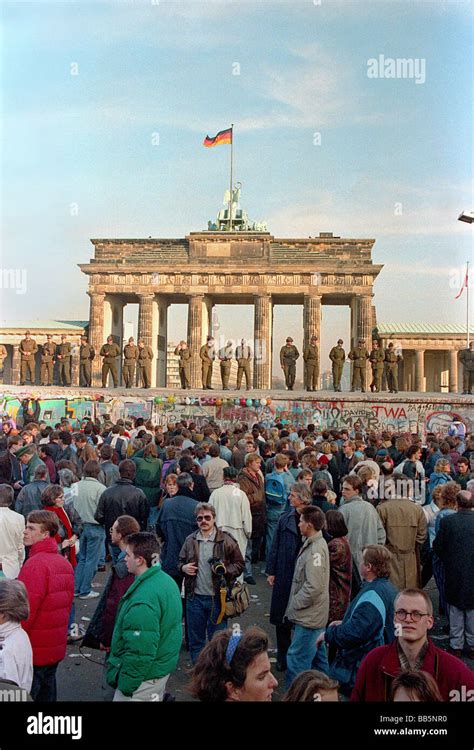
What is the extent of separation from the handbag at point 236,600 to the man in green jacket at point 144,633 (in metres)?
1.65

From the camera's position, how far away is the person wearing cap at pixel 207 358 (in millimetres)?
28531

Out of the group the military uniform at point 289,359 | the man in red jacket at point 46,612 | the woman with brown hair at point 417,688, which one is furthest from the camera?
the military uniform at point 289,359

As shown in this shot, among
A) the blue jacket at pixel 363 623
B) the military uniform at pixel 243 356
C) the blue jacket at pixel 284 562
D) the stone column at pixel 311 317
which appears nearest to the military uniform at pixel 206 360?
the military uniform at pixel 243 356

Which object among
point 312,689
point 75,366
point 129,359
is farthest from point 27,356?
point 312,689

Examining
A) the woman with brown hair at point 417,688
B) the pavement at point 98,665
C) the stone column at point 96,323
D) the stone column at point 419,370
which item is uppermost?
the stone column at point 96,323

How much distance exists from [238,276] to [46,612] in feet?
130

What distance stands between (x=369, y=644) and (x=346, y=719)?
1.66 m

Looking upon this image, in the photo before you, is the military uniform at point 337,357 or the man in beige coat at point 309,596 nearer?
the man in beige coat at point 309,596

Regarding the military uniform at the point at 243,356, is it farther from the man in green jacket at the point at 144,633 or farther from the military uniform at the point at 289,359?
the man in green jacket at the point at 144,633

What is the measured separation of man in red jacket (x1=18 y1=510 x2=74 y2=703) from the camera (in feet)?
16.0

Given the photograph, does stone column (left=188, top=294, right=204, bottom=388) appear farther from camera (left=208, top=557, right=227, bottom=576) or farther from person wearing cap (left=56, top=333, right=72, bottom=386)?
camera (left=208, top=557, right=227, bottom=576)

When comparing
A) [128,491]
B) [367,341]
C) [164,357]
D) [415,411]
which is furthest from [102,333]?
[128,491]

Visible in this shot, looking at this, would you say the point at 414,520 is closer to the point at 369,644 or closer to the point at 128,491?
the point at 369,644

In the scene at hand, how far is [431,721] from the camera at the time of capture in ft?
10.2
